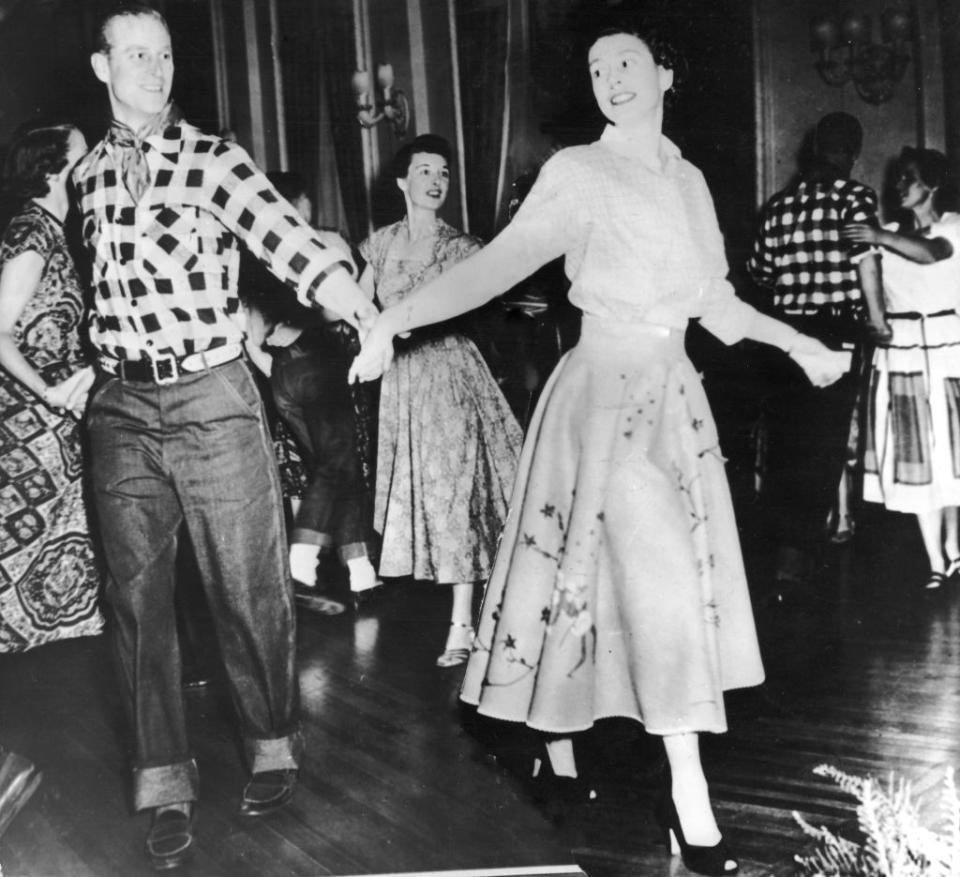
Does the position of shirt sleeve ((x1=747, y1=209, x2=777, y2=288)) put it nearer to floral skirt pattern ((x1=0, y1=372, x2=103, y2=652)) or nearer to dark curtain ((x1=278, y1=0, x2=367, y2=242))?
dark curtain ((x1=278, y1=0, x2=367, y2=242))

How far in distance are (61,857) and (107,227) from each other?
117 centimetres

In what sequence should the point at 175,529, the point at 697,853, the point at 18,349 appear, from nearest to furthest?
1. the point at 697,853
2. the point at 175,529
3. the point at 18,349

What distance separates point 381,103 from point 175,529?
1.00 m

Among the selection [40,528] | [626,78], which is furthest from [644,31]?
[40,528]

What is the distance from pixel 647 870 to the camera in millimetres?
1800

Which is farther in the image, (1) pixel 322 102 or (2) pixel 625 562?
(1) pixel 322 102

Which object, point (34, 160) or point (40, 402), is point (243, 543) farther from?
point (34, 160)

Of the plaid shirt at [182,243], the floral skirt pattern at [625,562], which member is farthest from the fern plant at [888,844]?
the plaid shirt at [182,243]

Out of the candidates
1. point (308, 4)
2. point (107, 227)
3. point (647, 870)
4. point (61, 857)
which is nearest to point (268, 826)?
point (61, 857)

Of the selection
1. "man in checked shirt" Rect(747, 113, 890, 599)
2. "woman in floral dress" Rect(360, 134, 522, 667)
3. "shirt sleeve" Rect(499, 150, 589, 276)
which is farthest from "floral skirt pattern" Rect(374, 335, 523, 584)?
"man in checked shirt" Rect(747, 113, 890, 599)

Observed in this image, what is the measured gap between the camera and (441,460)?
235 centimetres

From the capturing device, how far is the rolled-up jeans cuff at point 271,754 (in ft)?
6.44

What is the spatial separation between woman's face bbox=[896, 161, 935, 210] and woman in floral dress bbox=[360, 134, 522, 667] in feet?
3.28

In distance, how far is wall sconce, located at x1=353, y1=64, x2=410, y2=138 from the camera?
2076mm
